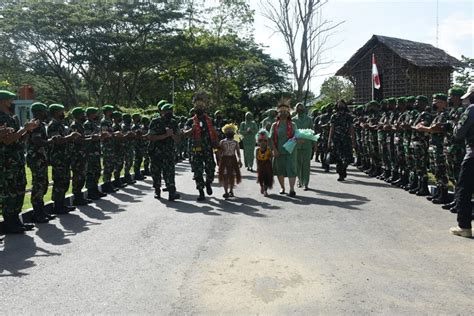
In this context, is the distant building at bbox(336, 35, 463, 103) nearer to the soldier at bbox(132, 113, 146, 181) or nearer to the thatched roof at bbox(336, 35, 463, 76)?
the thatched roof at bbox(336, 35, 463, 76)

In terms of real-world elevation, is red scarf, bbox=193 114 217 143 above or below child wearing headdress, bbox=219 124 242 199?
above

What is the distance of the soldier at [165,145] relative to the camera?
1148 centimetres

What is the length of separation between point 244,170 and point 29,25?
2281 cm

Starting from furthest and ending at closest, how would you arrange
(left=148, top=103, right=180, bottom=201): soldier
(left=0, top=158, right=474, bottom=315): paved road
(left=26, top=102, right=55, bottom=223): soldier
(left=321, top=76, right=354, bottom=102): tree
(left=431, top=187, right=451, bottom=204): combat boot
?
(left=321, top=76, right=354, bottom=102): tree < (left=148, top=103, right=180, bottom=201): soldier < (left=431, top=187, right=451, bottom=204): combat boot < (left=26, top=102, right=55, bottom=223): soldier < (left=0, top=158, right=474, bottom=315): paved road

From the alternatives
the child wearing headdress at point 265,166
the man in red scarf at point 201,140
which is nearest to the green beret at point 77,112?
the man in red scarf at point 201,140

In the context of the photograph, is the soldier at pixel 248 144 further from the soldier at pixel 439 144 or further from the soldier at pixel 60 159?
the soldier at pixel 60 159

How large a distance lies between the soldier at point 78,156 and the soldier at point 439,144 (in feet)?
22.3

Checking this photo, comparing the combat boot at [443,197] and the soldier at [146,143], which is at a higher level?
the soldier at [146,143]

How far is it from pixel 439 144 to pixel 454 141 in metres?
0.60

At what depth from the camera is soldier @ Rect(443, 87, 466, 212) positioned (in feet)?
30.2

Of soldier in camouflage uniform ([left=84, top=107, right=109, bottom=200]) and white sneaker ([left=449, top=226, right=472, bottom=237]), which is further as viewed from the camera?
soldier in camouflage uniform ([left=84, top=107, right=109, bottom=200])

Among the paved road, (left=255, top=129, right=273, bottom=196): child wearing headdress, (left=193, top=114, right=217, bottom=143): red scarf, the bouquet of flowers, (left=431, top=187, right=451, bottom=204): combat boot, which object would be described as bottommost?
the paved road

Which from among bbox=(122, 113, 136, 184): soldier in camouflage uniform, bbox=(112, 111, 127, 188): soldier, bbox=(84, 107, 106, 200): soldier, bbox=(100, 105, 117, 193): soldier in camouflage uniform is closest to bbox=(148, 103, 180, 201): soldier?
bbox=(84, 107, 106, 200): soldier

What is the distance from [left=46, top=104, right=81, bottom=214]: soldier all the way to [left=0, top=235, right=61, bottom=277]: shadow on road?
2.04 m
